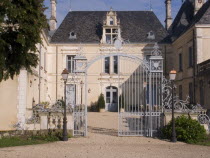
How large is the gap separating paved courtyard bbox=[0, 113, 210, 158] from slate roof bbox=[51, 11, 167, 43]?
1607 cm

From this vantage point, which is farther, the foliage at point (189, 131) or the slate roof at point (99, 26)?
the slate roof at point (99, 26)

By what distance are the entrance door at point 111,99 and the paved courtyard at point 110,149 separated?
14489 mm

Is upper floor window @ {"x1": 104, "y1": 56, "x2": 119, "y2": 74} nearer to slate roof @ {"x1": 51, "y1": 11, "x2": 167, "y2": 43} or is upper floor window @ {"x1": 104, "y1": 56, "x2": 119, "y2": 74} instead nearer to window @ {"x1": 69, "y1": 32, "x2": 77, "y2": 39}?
slate roof @ {"x1": 51, "y1": 11, "x2": 167, "y2": 43}

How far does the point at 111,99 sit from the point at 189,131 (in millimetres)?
15259

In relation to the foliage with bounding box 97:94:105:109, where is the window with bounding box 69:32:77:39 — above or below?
above

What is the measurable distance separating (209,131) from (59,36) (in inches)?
686

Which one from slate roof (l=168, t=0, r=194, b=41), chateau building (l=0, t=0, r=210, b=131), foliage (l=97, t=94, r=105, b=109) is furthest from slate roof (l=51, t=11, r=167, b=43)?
foliage (l=97, t=94, r=105, b=109)

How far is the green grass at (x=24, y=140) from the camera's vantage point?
9.23 metres

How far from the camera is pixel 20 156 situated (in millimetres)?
7504

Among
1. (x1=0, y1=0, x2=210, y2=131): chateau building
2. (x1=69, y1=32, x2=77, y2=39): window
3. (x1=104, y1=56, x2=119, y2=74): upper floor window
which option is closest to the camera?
(x1=0, y1=0, x2=210, y2=131): chateau building

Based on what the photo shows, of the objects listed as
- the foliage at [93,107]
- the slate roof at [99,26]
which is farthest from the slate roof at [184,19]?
the foliage at [93,107]

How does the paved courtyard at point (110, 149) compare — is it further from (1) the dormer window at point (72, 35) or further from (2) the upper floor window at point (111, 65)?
(1) the dormer window at point (72, 35)

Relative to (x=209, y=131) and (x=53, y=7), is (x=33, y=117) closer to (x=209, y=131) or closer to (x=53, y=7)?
(x=209, y=131)

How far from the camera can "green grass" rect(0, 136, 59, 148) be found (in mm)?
9230
